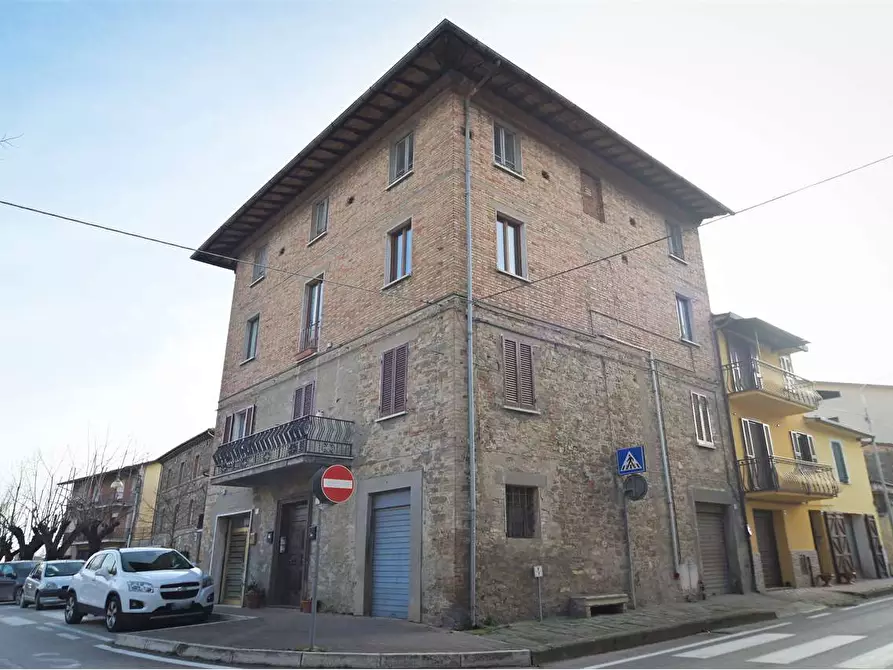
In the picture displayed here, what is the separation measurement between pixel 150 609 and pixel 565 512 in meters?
8.02

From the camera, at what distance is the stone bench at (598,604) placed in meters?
12.0

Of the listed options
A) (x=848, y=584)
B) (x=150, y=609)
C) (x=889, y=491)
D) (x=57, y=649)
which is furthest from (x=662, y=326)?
(x=889, y=491)

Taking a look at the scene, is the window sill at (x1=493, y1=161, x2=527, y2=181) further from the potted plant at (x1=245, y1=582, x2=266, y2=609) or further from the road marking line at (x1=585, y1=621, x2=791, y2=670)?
the potted plant at (x1=245, y1=582, x2=266, y2=609)

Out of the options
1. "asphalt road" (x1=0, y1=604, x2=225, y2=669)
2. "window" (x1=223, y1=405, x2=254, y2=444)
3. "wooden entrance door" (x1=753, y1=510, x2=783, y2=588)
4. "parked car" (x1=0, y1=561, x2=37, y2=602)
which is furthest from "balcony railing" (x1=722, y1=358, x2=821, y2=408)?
"parked car" (x1=0, y1=561, x2=37, y2=602)

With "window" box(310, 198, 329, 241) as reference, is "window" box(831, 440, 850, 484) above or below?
below

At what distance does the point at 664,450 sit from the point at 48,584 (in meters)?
17.5

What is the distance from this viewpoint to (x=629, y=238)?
17703 millimetres

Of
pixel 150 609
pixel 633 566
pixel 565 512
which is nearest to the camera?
pixel 150 609

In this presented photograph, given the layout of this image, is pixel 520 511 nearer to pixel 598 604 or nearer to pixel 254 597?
pixel 598 604

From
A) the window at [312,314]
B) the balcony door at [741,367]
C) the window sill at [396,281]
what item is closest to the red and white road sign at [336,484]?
the window sill at [396,281]

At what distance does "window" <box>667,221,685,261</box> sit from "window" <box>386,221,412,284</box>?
9.03 metres

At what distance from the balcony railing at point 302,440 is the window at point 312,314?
112 inches

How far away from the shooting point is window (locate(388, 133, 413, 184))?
50.1 ft

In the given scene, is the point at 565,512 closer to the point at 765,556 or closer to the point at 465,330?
the point at 465,330
